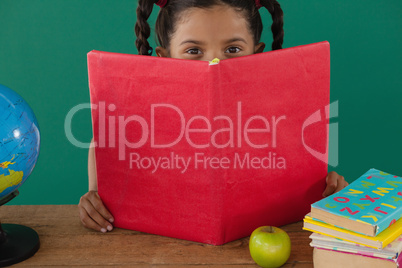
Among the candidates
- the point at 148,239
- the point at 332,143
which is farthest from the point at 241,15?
the point at 148,239

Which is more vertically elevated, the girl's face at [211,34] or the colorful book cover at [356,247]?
the girl's face at [211,34]

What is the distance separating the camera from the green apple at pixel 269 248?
986mm

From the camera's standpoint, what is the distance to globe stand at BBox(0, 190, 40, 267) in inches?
41.1

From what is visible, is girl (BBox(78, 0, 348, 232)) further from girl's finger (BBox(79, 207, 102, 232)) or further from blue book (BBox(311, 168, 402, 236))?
girl's finger (BBox(79, 207, 102, 232))

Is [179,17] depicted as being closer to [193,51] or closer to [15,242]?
[193,51]

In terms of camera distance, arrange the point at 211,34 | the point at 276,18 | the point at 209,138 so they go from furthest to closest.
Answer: the point at 276,18 < the point at 211,34 < the point at 209,138

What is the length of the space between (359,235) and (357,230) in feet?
0.03

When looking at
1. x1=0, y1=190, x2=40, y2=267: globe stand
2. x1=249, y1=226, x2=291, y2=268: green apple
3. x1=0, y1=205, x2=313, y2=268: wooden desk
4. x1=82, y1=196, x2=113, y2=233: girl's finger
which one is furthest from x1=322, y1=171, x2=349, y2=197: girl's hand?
x1=0, y1=190, x2=40, y2=267: globe stand

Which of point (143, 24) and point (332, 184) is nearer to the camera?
point (332, 184)

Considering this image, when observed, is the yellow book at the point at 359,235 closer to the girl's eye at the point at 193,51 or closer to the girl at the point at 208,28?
the girl at the point at 208,28

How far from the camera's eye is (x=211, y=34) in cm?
135

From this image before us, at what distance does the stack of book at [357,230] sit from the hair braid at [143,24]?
71 cm

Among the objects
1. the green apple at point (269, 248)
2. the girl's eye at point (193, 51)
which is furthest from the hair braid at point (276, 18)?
the green apple at point (269, 248)

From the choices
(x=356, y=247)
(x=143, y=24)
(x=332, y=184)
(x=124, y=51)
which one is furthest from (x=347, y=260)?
(x=124, y=51)
